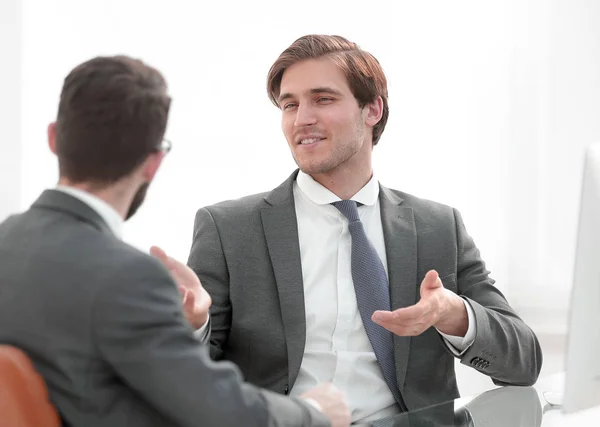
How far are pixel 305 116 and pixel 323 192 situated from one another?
23 centimetres

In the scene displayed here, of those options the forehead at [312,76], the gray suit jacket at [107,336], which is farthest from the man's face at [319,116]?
the gray suit jacket at [107,336]

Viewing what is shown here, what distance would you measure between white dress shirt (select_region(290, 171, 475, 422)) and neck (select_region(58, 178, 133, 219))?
103cm

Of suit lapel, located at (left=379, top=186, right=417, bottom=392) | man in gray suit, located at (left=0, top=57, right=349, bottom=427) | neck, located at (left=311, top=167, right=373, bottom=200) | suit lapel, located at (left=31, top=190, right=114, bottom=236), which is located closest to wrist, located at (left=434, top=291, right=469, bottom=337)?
suit lapel, located at (left=379, top=186, right=417, bottom=392)

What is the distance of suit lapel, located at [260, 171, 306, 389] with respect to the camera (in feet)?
7.21

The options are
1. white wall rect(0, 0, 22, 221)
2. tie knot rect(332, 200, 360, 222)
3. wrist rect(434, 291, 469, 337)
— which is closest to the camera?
wrist rect(434, 291, 469, 337)

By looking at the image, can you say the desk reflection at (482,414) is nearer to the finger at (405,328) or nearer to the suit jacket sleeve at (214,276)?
the finger at (405,328)

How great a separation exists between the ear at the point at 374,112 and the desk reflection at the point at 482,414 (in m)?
0.91

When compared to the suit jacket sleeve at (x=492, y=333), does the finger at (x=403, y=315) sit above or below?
above

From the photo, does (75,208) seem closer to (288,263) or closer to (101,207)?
(101,207)

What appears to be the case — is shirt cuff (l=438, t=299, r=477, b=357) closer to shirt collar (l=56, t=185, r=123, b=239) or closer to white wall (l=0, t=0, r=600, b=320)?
shirt collar (l=56, t=185, r=123, b=239)

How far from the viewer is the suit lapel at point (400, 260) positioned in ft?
7.34

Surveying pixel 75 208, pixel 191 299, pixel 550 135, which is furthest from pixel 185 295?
pixel 550 135

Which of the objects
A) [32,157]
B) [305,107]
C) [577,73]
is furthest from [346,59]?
[32,157]

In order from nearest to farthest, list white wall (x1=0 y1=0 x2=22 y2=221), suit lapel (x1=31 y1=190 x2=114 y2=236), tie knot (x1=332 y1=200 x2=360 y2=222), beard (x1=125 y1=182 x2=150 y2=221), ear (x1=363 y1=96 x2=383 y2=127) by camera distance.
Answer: suit lapel (x1=31 y1=190 x2=114 y2=236)
beard (x1=125 y1=182 x2=150 y2=221)
tie knot (x1=332 y1=200 x2=360 y2=222)
ear (x1=363 y1=96 x2=383 y2=127)
white wall (x1=0 y1=0 x2=22 y2=221)
